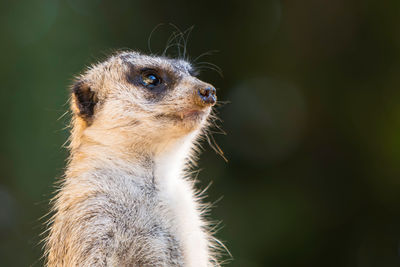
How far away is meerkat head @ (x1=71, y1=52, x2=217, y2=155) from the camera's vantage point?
280 centimetres

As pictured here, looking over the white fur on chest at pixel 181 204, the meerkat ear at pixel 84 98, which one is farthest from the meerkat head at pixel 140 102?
the white fur on chest at pixel 181 204

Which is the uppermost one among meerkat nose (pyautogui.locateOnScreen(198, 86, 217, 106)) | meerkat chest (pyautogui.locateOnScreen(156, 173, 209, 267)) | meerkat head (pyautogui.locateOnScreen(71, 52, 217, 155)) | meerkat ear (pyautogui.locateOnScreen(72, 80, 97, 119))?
meerkat nose (pyautogui.locateOnScreen(198, 86, 217, 106))

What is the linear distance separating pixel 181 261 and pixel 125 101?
932 mm

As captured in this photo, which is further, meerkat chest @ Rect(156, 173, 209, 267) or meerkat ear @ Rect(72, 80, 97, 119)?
meerkat ear @ Rect(72, 80, 97, 119)

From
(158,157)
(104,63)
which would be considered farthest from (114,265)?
(104,63)

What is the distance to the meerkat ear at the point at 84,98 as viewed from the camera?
3.01 meters

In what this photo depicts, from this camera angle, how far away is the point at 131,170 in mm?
2758

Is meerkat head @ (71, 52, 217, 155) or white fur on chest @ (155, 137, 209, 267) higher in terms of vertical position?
meerkat head @ (71, 52, 217, 155)

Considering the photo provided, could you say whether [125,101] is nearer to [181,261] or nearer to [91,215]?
[91,215]

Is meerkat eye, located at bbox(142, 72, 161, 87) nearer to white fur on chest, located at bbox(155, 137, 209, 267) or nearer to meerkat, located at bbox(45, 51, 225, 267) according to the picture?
meerkat, located at bbox(45, 51, 225, 267)

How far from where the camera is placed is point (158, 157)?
284cm

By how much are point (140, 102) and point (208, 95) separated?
39cm

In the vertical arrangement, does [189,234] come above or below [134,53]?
below

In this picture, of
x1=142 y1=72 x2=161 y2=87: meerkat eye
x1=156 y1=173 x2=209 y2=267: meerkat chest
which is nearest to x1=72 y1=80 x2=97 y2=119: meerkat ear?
x1=142 y1=72 x2=161 y2=87: meerkat eye
